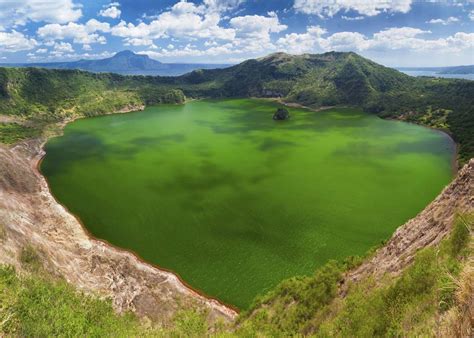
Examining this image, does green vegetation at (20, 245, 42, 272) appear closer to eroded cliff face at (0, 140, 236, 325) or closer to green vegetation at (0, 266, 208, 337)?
eroded cliff face at (0, 140, 236, 325)

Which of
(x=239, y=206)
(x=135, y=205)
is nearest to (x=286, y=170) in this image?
(x=239, y=206)

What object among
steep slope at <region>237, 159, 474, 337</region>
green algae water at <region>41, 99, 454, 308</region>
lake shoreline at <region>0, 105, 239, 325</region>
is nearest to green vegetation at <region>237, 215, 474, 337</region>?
steep slope at <region>237, 159, 474, 337</region>

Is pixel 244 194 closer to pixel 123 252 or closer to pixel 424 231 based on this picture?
pixel 123 252

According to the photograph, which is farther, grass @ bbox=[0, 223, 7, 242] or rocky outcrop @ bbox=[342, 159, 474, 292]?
grass @ bbox=[0, 223, 7, 242]

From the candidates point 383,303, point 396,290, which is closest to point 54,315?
point 383,303

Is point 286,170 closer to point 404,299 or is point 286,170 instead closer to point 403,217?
point 403,217

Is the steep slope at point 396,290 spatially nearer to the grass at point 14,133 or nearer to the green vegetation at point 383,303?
the green vegetation at point 383,303
